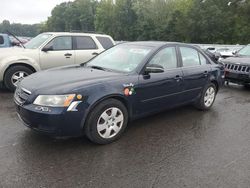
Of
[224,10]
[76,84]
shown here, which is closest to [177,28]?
[224,10]

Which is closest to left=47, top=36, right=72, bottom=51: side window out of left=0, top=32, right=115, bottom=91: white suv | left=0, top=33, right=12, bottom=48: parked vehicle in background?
left=0, top=32, right=115, bottom=91: white suv

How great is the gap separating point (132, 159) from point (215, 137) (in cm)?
165

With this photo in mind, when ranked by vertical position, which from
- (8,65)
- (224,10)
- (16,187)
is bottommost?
(16,187)

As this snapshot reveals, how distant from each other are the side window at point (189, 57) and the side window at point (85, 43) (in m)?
3.71

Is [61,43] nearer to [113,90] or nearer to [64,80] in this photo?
[64,80]

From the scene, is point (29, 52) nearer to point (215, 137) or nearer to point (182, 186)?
point (215, 137)

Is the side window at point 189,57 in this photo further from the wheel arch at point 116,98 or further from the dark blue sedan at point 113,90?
the wheel arch at point 116,98

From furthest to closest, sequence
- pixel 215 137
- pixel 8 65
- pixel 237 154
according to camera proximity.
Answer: pixel 8 65 → pixel 215 137 → pixel 237 154

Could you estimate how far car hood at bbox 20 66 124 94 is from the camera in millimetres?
3750

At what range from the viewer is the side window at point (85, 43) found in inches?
325

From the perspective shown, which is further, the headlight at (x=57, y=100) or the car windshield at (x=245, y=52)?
the car windshield at (x=245, y=52)

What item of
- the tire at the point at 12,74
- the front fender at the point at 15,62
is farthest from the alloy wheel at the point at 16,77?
the front fender at the point at 15,62

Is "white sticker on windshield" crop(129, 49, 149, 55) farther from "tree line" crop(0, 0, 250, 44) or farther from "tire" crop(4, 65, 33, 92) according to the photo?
"tree line" crop(0, 0, 250, 44)

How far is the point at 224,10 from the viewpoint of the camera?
5034 cm
